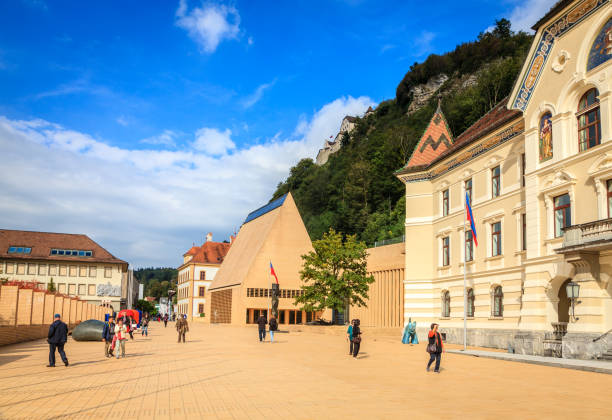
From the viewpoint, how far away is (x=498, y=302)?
29.5 meters

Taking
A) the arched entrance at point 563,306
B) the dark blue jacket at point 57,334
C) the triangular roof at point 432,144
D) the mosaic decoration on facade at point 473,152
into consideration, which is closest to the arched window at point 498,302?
the arched entrance at point 563,306

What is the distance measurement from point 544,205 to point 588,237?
401 cm

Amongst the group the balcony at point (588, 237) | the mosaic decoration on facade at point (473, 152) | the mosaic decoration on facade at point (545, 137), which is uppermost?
the mosaic decoration on facade at point (473, 152)

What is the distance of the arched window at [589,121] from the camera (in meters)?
22.5

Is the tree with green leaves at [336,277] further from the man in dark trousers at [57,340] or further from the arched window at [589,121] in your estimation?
the man in dark trousers at [57,340]

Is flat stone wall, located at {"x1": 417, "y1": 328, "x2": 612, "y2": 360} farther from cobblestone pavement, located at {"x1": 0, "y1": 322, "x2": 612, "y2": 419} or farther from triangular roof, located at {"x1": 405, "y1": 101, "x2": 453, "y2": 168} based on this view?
triangular roof, located at {"x1": 405, "y1": 101, "x2": 453, "y2": 168}

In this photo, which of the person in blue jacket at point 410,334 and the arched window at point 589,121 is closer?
the arched window at point 589,121

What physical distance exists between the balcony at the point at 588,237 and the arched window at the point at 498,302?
301 inches

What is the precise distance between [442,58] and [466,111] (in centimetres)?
3287

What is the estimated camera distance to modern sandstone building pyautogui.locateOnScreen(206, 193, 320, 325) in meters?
60.6

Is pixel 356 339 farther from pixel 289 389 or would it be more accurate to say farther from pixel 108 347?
pixel 289 389

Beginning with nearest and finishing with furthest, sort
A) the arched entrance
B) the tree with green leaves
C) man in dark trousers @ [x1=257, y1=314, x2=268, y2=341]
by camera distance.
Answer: the arched entrance, man in dark trousers @ [x1=257, y1=314, x2=268, y2=341], the tree with green leaves

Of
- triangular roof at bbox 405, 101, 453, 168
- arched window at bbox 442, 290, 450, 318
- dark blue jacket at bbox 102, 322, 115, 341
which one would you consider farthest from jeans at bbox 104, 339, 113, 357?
triangular roof at bbox 405, 101, 453, 168

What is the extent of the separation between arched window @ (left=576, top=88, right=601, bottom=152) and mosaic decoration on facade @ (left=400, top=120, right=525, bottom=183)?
4.40 metres
